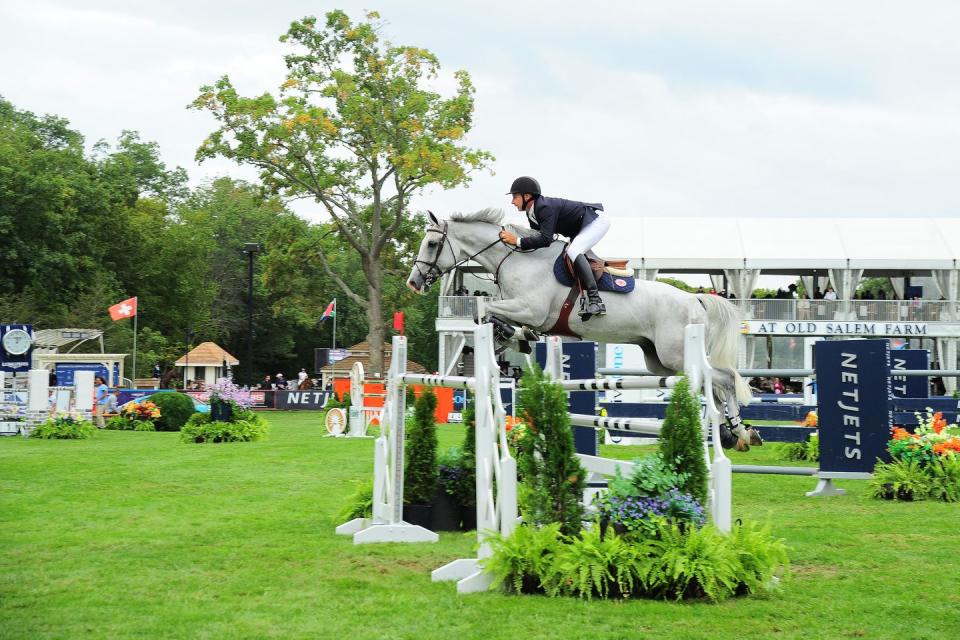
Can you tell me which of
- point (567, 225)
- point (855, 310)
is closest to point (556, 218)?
point (567, 225)

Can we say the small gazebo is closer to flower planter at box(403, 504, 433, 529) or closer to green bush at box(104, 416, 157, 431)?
green bush at box(104, 416, 157, 431)

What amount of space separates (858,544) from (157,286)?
43.0 meters

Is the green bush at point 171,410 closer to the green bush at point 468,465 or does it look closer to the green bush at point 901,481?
the green bush at point 468,465

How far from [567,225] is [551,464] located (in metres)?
2.64

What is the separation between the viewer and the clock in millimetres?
23656

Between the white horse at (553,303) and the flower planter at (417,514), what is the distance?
4.56ft

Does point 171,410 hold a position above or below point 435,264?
below

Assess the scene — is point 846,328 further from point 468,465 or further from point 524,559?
point 524,559

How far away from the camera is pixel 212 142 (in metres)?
31.8

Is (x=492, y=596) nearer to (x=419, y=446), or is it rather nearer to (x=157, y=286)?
(x=419, y=446)

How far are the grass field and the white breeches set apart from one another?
219 cm

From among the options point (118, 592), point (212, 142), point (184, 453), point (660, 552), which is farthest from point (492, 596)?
point (212, 142)

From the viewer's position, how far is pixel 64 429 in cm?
1873

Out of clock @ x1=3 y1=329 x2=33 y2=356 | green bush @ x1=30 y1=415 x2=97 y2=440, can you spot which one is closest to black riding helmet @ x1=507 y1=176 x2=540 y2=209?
green bush @ x1=30 y1=415 x2=97 y2=440
